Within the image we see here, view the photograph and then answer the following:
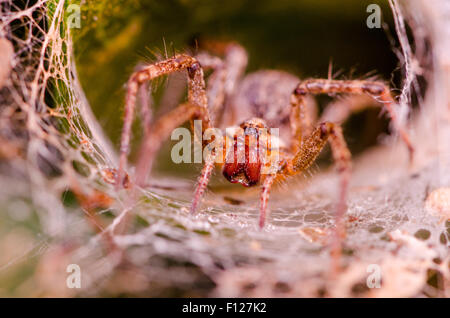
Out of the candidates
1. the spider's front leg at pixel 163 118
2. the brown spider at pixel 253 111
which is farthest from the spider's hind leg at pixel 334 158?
the spider's front leg at pixel 163 118

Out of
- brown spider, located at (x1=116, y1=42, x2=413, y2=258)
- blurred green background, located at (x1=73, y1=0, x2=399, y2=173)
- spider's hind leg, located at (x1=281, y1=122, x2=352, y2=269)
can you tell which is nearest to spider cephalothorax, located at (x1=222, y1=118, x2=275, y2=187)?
brown spider, located at (x1=116, y1=42, x2=413, y2=258)

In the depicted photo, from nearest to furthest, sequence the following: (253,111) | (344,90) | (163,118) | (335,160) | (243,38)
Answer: (163,118), (335,160), (344,90), (253,111), (243,38)

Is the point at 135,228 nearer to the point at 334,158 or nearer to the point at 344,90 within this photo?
the point at 334,158

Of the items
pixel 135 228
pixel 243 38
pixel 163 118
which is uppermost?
pixel 243 38

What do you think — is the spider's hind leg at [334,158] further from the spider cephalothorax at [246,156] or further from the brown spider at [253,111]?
the spider cephalothorax at [246,156]

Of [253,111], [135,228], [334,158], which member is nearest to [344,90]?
[334,158]

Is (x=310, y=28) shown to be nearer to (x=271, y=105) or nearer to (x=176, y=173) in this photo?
(x=271, y=105)

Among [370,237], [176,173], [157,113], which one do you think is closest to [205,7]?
[157,113]

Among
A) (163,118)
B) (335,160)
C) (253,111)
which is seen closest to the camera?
(163,118)
